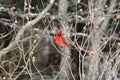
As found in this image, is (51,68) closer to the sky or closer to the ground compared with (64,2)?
closer to the ground

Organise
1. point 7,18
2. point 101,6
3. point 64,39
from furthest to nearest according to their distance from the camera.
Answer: point 7,18, point 101,6, point 64,39

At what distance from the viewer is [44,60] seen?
35.4 feet

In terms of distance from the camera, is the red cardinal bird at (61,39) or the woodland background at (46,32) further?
the woodland background at (46,32)

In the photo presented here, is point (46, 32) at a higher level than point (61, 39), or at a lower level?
lower

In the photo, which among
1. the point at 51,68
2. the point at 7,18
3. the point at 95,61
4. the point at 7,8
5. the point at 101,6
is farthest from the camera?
the point at 51,68

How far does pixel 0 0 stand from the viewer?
29.2 feet

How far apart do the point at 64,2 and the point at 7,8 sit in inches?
48.5

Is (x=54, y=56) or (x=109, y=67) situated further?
(x=54, y=56)

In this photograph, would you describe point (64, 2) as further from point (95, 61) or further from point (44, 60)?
point (95, 61)

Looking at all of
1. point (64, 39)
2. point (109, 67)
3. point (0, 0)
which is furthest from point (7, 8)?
point (109, 67)

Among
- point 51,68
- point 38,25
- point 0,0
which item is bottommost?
point 51,68

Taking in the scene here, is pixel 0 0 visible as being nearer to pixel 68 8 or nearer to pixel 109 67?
pixel 68 8

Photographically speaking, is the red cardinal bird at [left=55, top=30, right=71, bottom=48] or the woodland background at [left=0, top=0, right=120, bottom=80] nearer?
the red cardinal bird at [left=55, top=30, right=71, bottom=48]

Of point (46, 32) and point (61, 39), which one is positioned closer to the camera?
point (61, 39)
